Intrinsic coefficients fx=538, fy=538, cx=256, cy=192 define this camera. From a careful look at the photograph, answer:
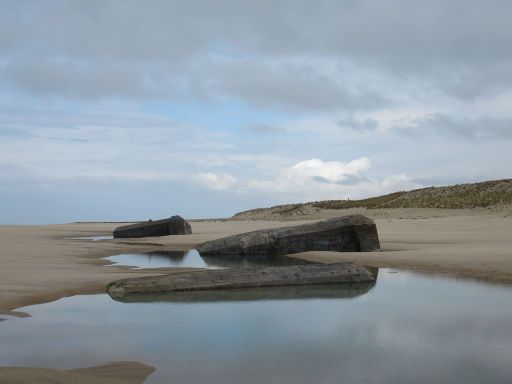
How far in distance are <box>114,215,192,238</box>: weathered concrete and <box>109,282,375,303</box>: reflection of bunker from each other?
15383mm

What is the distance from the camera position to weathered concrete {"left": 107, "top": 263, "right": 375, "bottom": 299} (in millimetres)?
8375

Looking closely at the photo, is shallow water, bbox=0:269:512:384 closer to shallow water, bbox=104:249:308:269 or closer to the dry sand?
the dry sand

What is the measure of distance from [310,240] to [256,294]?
21.7 feet

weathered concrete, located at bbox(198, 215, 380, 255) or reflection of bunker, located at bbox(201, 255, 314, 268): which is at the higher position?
weathered concrete, located at bbox(198, 215, 380, 255)

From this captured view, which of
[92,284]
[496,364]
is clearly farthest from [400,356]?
[92,284]

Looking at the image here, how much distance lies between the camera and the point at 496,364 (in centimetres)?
468

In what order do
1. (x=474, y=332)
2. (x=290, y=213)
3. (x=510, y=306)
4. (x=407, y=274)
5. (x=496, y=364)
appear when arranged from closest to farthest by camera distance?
(x=496, y=364), (x=474, y=332), (x=510, y=306), (x=407, y=274), (x=290, y=213)

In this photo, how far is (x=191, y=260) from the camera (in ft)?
46.0

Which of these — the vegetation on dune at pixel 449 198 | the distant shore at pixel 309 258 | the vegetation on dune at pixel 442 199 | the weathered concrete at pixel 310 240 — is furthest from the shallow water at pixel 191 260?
the vegetation on dune at pixel 449 198

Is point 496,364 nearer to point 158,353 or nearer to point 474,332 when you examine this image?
point 474,332

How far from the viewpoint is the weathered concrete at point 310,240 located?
576 inches

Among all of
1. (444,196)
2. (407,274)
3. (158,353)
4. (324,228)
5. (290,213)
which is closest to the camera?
(158,353)

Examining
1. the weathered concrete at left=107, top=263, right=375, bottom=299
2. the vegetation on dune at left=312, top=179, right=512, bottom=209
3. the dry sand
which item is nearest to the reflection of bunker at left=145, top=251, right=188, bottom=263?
the dry sand

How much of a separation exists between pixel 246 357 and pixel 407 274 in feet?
21.6
